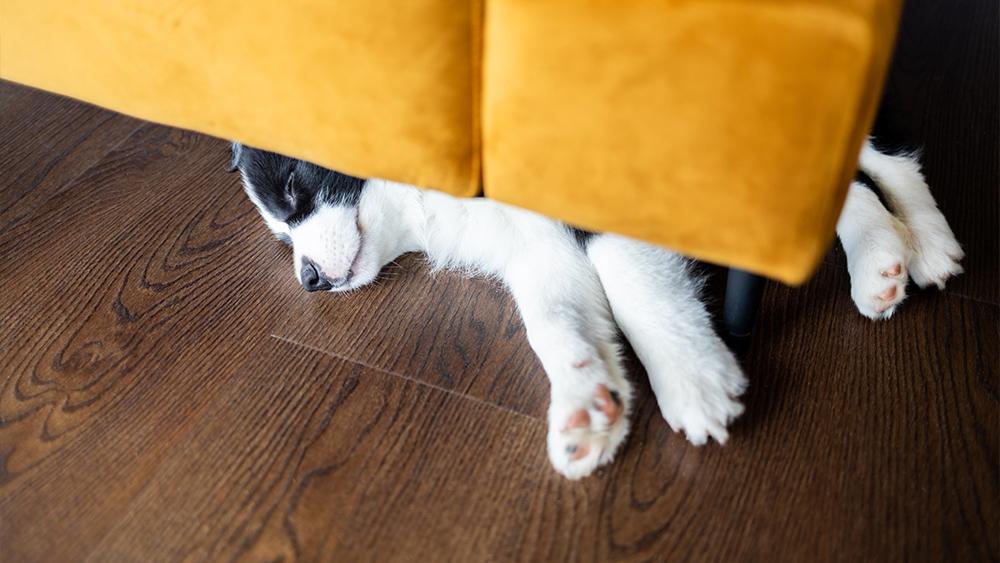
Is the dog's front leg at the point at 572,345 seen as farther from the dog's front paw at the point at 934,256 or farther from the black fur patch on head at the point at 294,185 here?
the dog's front paw at the point at 934,256

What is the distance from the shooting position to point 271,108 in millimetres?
874

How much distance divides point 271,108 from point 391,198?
39 centimetres

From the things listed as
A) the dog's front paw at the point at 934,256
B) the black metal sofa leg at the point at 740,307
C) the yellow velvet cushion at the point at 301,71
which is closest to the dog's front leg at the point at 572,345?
the black metal sofa leg at the point at 740,307

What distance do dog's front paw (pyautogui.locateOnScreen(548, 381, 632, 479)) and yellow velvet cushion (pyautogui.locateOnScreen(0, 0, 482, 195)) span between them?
319 mm

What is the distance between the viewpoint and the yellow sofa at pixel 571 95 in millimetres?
626

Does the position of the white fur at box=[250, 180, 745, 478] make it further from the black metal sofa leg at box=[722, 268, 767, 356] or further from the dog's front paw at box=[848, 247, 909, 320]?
the dog's front paw at box=[848, 247, 909, 320]

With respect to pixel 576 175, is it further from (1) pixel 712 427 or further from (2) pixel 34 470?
(2) pixel 34 470

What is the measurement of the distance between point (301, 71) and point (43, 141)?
1211 mm

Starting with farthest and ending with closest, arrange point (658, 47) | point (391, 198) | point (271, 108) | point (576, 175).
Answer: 1. point (391, 198)
2. point (271, 108)
3. point (576, 175)
4. point (658, 47)

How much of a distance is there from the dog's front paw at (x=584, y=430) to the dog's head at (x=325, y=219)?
49cm

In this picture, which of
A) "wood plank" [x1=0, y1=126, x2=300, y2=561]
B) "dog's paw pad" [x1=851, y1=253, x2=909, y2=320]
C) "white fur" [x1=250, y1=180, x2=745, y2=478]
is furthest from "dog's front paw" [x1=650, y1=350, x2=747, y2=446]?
"wood plank" [x1=0, y1=126, x2=300, y2=561]

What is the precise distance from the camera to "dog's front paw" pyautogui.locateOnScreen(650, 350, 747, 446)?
910 mm

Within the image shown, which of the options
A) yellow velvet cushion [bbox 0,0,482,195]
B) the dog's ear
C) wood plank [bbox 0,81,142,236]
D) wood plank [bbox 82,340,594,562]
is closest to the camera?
yellow velvet cushion [bbox 0,0,482,195]

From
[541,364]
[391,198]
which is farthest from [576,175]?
[391,198]
